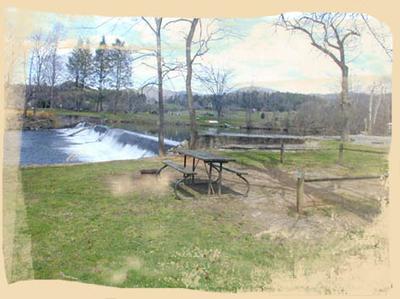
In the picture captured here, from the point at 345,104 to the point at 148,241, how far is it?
206 centimetres

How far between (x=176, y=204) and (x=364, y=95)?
74.5 inches

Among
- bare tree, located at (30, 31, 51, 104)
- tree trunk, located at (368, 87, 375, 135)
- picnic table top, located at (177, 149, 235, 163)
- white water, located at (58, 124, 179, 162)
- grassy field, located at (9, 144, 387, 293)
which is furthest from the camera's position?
picnic table top, located at (177, 149, 235, 163)

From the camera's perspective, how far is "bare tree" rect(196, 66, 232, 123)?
342 centimetres

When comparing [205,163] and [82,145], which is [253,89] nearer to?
[205,163]

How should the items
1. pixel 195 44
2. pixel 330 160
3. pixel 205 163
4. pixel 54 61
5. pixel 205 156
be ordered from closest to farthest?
1. pixel 54 61
2. pixel 195 44
3. pixel 330 160
4. pixel 205 156
5. pixel 205 163

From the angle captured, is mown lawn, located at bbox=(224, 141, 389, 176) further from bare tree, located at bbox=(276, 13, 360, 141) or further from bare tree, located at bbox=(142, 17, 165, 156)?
bare tree, located at bbox=(142, 17, 165, 156)

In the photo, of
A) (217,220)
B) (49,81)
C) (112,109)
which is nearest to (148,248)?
(217,220)

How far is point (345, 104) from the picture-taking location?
339 centimetres

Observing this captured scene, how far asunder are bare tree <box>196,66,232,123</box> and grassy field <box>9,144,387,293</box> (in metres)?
0.94

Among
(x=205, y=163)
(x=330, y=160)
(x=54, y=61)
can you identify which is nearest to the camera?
(x=54, y=61)

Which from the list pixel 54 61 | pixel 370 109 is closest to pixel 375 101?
pixel 370 109

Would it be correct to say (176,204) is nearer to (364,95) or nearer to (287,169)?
(287,169)

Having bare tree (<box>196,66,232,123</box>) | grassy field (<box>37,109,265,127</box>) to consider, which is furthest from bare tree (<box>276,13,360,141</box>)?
grassy field (<box>37,109,265,127</box>)

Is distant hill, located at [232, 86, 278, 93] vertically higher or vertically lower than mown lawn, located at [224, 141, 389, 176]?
higher
